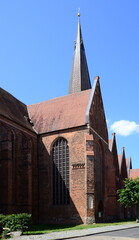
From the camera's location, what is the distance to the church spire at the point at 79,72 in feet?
139

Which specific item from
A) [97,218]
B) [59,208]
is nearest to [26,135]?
[59,208]

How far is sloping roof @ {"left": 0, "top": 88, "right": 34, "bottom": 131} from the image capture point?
2949cm

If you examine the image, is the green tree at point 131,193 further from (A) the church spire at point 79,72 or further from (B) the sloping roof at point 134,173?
(B) the sloping roof at point 134,173

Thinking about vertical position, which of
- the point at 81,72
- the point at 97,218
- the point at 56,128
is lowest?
the point at 97,218

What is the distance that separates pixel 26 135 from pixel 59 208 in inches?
309

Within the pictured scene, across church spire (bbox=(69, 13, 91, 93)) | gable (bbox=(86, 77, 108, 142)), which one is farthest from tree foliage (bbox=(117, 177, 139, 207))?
church spire (bbox=(69, 13, 91, 93))

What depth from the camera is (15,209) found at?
2744 cm

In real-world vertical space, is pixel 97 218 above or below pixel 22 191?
below

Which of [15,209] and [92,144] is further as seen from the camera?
[92,144]

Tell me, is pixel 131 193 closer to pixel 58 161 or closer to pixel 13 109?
pixel 58 161

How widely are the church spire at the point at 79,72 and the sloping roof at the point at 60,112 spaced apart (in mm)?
5733

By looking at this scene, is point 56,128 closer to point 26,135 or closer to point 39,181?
point 26,135

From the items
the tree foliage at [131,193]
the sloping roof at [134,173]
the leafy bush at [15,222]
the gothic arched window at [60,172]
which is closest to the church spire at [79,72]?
the gothic arched window at [60,172]

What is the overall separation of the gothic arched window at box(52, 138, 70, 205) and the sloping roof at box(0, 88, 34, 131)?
3.71 m
